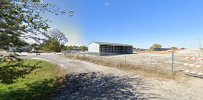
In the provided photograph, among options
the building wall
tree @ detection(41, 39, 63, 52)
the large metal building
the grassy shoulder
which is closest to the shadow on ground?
the grassy shoulder

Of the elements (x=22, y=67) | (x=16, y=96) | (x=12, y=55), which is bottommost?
(x=16, y=96)

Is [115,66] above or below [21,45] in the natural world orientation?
below

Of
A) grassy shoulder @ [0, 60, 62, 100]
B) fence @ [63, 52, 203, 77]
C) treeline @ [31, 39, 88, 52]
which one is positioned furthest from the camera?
fence @ [63, 52, 203, 77]

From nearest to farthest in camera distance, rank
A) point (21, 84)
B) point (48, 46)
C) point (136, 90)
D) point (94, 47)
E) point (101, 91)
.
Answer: point (48, 46) < point (136, 90) < point (101, 91) < point (21, 84) < point (94, 47)

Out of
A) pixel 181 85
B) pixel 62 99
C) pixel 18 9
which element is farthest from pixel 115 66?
pixel 18 9

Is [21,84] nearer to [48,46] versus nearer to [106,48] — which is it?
[48,46]

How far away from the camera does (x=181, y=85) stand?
9070mm

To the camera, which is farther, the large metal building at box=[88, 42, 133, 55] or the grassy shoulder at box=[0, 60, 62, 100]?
the large metal building at box=[88, 42, 133, 55]

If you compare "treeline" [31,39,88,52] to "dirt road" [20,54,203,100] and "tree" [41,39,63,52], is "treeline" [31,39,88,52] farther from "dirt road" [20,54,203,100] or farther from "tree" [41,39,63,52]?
"dirt road" [20,54,203,100]

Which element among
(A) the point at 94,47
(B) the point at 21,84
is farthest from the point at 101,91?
(A) the point at 94,47

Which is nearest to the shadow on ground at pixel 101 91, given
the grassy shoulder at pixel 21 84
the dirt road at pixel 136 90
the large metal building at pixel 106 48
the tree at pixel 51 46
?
the dirt road at pixel 136 90

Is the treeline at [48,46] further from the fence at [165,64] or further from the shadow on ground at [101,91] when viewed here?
the fence at [165,64]

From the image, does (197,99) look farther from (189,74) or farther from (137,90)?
(189,74)

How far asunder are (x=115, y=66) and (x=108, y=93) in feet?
26.6
